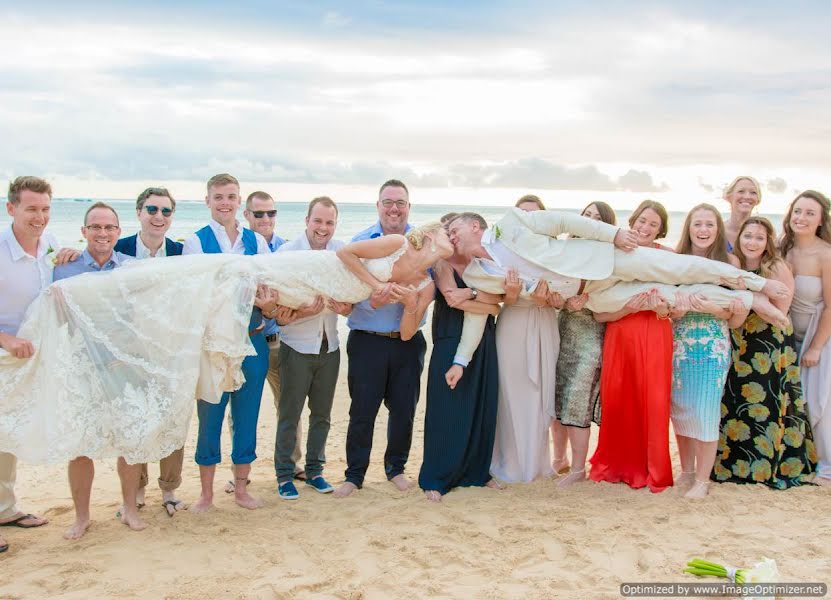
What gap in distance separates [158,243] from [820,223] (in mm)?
4745

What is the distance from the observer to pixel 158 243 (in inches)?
195

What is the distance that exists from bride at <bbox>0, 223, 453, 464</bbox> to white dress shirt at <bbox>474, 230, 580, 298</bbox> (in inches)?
59.8

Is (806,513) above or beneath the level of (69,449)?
beneath

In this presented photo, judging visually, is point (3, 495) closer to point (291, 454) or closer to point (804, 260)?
point (291, 454)

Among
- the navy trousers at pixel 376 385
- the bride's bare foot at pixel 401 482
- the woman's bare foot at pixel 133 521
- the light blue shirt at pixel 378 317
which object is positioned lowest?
the woman's bare foot at pixel 133 521

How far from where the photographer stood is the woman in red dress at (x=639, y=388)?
5152mm

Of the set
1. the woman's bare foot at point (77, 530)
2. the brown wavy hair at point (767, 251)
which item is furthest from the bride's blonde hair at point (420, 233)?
the woman's bare foot at point (77, 530)

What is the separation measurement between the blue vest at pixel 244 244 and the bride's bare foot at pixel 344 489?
1363 millimetres

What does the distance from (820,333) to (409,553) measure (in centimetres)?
336

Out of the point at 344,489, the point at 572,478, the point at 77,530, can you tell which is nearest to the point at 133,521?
the point at 77,530

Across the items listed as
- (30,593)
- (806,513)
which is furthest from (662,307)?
(30,593)

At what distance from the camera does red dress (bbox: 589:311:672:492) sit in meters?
5.16

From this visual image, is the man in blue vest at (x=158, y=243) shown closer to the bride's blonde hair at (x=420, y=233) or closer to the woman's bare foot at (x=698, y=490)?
the bride's blonde hair at (x=420, y=233)

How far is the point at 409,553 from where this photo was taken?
4.31 m
